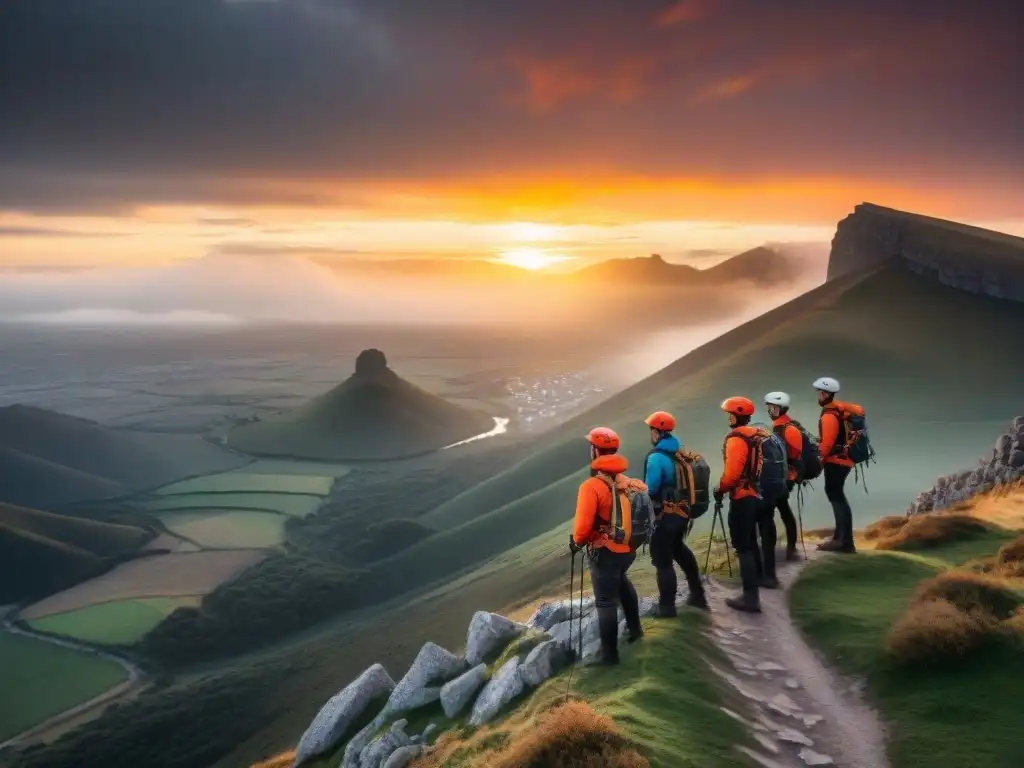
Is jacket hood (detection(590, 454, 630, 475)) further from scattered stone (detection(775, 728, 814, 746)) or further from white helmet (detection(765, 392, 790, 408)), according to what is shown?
white helmet (detection(765, 392, 790, 408))

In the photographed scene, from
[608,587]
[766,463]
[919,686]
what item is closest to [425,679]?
[608,587]

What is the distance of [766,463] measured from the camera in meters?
16.8

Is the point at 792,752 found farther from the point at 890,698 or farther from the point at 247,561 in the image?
the point at 247,561

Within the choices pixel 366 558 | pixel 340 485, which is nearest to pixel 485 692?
pixel 366 558

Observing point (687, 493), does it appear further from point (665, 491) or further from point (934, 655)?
point (934, 655)

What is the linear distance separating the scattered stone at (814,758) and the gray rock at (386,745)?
347 inches

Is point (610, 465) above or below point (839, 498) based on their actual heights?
above

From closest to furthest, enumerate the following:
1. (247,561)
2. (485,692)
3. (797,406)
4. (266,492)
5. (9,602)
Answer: (485,692)
(797,406)
(9,602)
(247,561)
(266,492)

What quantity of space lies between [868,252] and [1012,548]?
13747cm

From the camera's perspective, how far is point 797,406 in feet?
276

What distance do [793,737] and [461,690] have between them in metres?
7.54

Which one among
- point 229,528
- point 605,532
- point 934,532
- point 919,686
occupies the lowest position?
point 229,528

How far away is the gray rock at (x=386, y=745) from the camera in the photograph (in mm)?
16969

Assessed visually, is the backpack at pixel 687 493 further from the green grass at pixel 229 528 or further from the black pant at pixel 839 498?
the green grass at pixel 229 528
